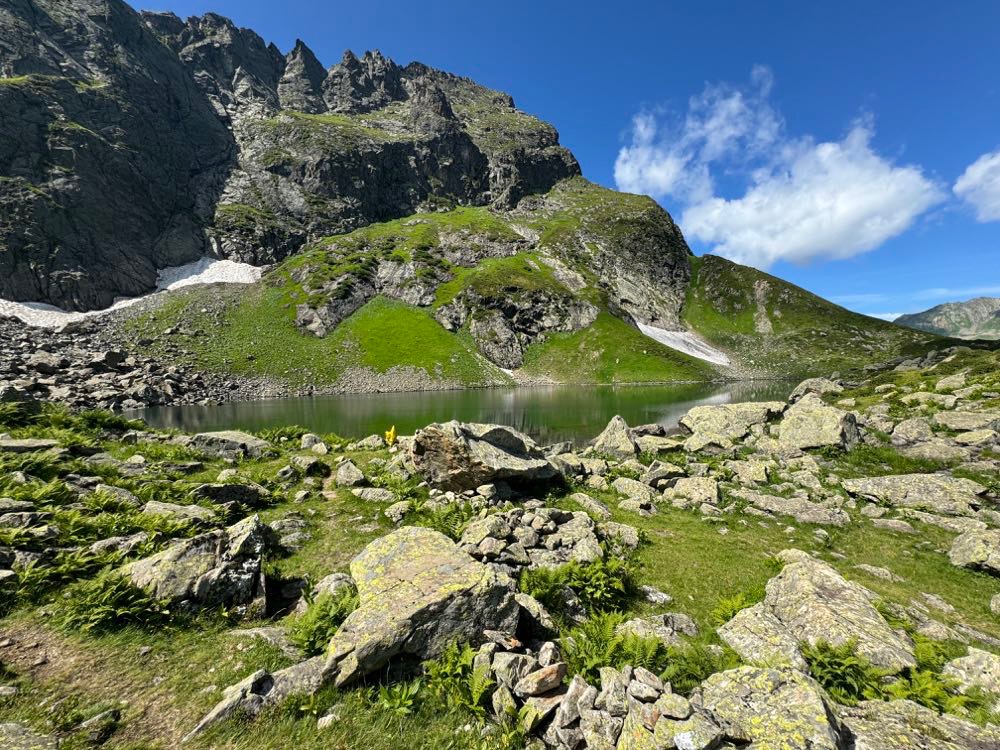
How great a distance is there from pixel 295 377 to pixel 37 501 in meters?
110

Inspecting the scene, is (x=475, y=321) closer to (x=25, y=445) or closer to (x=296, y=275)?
(x=296, y=275)

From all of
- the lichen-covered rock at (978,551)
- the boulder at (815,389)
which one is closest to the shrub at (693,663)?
the lichen-covered rock at (978,551)

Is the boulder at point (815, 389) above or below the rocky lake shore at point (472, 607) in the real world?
above

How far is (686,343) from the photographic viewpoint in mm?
171125

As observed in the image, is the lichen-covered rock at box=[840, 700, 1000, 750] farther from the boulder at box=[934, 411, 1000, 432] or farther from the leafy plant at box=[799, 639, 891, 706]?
the boulder at box=[934, 411, 1000, 432]

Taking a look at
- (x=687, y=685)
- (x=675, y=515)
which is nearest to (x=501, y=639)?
(x=687, y=685)

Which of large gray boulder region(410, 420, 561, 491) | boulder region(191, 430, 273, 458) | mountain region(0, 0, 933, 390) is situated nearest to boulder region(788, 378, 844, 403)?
large gray boulder region(410, 420, 561, 491)

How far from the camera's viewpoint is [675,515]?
19203 millimetres

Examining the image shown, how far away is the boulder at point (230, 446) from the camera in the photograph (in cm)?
2298

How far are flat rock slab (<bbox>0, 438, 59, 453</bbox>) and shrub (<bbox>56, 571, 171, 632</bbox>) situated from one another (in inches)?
430

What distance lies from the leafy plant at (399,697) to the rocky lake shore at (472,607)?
5cm

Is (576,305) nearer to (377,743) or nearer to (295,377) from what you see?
(295,377)

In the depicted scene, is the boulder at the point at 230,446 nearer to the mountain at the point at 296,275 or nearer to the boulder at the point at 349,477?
the boulder at the point at 349,477

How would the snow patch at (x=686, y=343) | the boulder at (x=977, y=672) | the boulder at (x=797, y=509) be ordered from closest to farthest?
the boulder at (x=977, y=672) < the boulder at (x=797, y=509) < the snow patch at (x=686, y=343)
